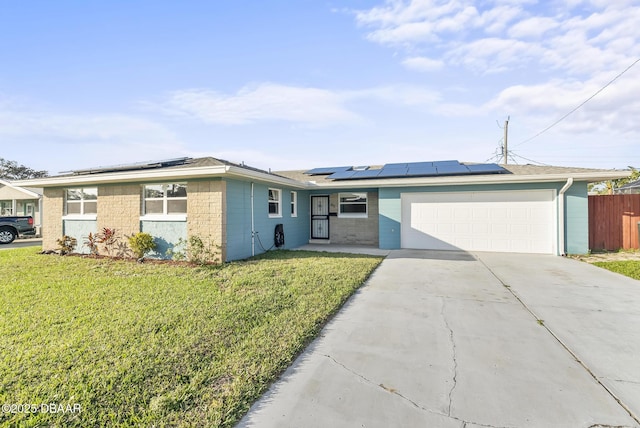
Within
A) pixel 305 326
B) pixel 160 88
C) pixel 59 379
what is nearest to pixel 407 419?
pixel 305 326

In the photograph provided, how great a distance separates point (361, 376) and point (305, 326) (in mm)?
1162

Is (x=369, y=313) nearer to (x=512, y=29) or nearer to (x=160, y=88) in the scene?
(x=512, y=29)

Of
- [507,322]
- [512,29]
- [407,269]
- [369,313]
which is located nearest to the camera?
[507,322]

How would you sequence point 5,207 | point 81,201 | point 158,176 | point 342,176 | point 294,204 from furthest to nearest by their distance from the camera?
point 5,207 → point 294,204 → point 342,176 → point 81,201 → point 158,176

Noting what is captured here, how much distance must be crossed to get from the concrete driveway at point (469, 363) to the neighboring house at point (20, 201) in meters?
21.8

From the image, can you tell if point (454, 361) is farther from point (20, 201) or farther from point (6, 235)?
point (20, 201)

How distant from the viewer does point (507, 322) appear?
3996mm

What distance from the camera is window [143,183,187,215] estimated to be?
8602 millimetres

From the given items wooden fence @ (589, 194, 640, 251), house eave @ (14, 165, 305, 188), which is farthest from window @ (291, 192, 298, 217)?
wooden fence @ (589, 194, 640, 251)

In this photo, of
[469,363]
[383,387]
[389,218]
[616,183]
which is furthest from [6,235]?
[616,183]

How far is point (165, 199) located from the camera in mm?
8789

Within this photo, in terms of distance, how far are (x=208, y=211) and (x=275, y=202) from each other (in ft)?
10.2

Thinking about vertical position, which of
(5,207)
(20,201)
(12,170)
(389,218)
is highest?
(12,170)

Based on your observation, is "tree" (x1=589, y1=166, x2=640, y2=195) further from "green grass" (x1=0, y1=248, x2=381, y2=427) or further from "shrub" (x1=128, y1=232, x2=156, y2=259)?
"shrub" (x1=128, y1=232, x2=156, y2=259)
